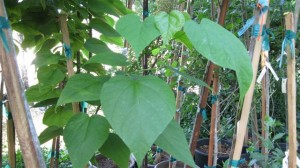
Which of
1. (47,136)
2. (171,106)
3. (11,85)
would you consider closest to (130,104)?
(171,106)

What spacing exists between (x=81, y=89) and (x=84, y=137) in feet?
0.22

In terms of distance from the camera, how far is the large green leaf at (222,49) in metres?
0.35

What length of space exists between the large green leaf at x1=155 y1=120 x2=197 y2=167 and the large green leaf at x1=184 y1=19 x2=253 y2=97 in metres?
0.11

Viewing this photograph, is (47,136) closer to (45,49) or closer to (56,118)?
(56,118)

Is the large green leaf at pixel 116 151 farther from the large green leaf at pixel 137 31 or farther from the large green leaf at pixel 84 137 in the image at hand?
the large green leaf at pixel 137 31

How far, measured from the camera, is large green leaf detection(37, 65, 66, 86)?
1.88 feet

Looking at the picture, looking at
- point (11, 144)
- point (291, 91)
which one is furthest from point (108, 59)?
point (291, 91)

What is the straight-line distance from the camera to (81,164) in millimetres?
408

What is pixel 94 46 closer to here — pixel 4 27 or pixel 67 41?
pixel 67 41


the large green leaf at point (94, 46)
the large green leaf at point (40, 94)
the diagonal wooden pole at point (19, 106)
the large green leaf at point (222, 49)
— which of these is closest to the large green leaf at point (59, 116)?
the large green leaf at point (40, 94)

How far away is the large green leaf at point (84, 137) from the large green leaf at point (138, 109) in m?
0.08

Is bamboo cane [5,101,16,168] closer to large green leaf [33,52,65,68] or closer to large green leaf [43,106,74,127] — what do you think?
large green leaf [43,106,74,127]

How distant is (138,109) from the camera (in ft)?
1.19

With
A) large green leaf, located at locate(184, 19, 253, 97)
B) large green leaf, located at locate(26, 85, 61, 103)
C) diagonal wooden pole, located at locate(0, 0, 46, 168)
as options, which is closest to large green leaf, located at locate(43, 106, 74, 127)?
large green leaf, located at locate(26, 85, 61, 103)
